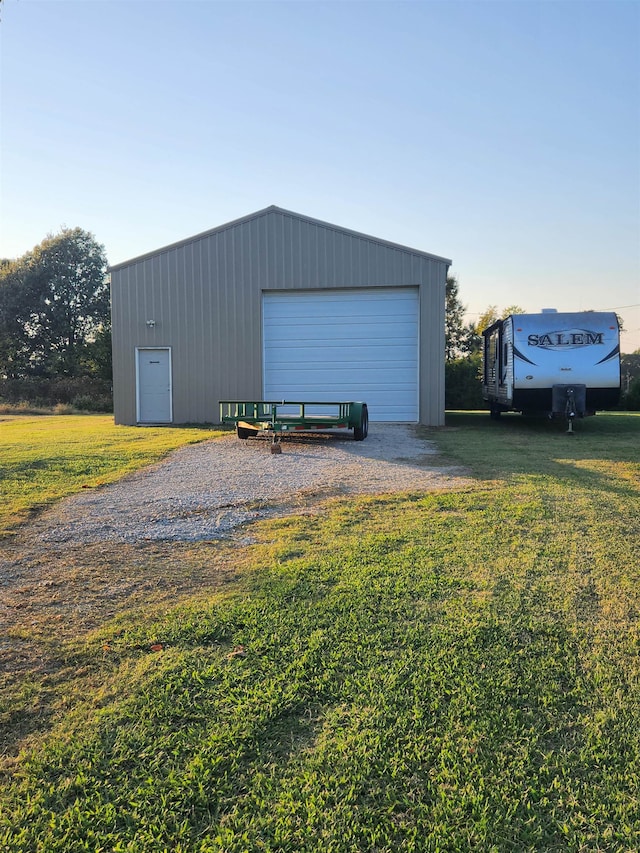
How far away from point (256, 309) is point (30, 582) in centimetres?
1288

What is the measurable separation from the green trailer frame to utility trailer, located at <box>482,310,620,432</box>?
4.38m

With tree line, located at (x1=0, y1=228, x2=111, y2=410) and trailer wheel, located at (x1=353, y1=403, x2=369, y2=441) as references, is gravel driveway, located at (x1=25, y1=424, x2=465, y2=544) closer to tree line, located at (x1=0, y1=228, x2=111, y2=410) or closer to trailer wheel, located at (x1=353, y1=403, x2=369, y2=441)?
trailer wheel, located at (x1=353, y1=403, x2=369, y2=441)

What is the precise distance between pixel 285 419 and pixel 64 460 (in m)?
3.56

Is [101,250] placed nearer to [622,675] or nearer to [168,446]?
[168,446]

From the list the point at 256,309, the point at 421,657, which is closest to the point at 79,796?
the point at 421,657

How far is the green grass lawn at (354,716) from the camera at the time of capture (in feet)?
5.38

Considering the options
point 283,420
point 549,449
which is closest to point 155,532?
point 283,420

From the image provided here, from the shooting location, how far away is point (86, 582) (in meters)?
3.47

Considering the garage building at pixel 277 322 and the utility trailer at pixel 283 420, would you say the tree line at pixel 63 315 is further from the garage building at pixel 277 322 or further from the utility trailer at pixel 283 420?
the utility trailer at pixel 283 420

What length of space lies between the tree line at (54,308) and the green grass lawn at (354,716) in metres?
35.6

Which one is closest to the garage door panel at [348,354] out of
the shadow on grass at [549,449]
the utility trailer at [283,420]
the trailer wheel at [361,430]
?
the shadow on grass at [549,449]

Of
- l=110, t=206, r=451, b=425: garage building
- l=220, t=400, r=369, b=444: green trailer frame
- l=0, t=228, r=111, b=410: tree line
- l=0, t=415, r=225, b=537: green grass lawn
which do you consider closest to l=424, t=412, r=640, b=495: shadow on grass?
l=220, t=400, r=369, b=444: green trailer frame

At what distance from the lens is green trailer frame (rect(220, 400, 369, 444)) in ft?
32.5

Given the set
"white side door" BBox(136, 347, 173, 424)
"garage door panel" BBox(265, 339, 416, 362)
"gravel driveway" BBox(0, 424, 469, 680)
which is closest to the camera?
"gravel driveway" BBox(0, 424, 469, 680)
